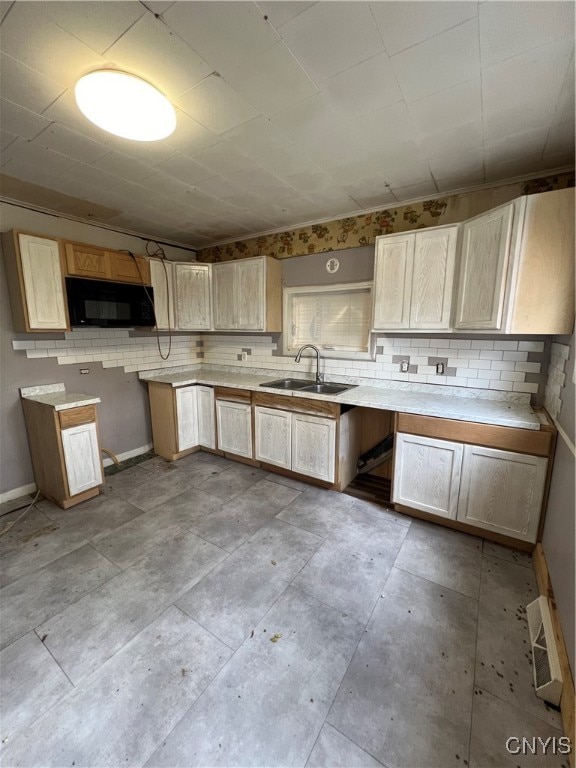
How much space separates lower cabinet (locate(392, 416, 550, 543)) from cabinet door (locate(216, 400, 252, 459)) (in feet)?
5.06

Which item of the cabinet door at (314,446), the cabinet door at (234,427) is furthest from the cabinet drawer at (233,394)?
the cabinet door at (314,446)

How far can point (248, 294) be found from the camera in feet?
11.4

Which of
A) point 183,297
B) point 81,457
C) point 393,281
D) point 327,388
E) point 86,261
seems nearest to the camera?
point 393,281

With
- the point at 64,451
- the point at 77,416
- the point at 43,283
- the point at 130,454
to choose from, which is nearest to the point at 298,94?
the point at 43,283

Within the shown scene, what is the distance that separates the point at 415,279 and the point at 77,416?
118 inches

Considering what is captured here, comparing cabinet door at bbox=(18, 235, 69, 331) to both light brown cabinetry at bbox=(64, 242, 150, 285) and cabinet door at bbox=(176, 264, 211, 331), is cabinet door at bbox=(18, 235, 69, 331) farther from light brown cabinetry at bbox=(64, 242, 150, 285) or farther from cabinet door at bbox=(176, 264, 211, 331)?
cabinet door at bbox=(176, 264, 211, 331)

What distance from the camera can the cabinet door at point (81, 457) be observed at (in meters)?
2.60

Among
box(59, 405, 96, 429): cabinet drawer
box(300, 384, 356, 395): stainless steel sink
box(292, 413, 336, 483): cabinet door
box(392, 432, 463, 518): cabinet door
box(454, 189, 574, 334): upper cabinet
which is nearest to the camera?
box(454, 189, 574, 334): upper cabinet

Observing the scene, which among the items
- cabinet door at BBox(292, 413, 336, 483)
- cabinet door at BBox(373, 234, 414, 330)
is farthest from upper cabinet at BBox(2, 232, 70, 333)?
cabinet door at BBox(373, 234, 414, 330)

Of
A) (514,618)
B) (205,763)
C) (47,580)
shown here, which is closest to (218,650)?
(205,763)

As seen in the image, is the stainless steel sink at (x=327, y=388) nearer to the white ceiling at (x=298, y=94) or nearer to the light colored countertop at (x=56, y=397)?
the white ceiling at (x=298, y=94)

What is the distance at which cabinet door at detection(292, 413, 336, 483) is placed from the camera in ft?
9.17

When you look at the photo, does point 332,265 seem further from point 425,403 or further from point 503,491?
point 503,491

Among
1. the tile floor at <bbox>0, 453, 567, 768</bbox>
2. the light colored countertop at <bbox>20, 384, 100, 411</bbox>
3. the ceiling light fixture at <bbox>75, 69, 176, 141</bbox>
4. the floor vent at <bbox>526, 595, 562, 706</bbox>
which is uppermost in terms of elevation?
the ceiling light fixture at <bbox>75, 69, 176, 141</bbox>
